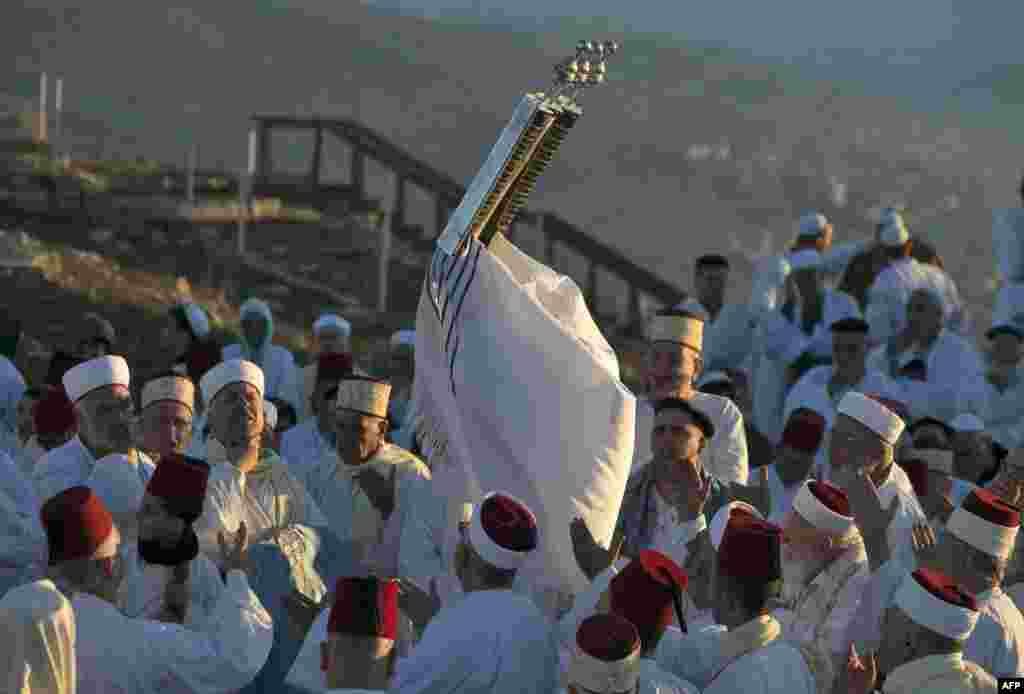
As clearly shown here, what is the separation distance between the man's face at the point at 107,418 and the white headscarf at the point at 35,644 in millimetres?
2650

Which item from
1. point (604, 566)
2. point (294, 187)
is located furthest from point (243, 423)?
point (294, 187)

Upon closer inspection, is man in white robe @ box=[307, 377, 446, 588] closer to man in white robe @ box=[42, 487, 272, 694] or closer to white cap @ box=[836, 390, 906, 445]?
white cap @ box=[836, 390, 906, 445]

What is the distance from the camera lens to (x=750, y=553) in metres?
5.70

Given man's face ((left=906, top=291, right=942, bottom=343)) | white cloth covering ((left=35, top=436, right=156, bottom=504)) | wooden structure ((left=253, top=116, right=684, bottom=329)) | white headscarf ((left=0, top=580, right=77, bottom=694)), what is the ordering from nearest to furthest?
white headscarf ((left=0, top=580, right=77, bottom=694)) < white cloth covering ((left=35, top=436, right=156, bottom=504)) < man's face ((left=906, top=291, right=942, bottom=343)) < wooden structure ((left=253, top=116, right=684, bottom=329))

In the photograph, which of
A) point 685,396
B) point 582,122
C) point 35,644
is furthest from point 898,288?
point 582,122

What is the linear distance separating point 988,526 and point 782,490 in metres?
2.45

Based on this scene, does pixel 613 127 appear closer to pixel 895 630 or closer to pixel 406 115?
pixel 406 115

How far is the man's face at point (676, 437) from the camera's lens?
25.4ft

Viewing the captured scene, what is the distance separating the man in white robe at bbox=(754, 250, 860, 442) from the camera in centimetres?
1297

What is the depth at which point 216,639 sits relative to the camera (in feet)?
→ 19.7

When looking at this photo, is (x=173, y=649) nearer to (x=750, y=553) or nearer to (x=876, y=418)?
(x=750, y=553)

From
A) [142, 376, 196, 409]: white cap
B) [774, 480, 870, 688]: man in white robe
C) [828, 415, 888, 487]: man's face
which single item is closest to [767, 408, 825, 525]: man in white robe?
[828, 415, 888, 487]: man's face

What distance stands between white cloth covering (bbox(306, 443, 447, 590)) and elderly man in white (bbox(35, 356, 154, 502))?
0.95 metres

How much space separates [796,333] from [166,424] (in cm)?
622
